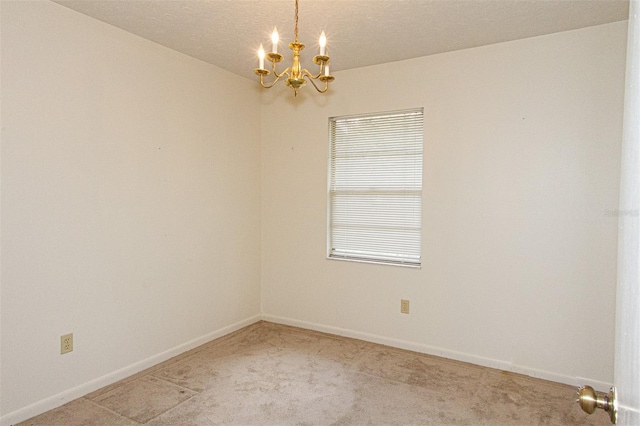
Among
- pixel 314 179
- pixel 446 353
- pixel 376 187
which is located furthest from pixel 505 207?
pixel 314 179

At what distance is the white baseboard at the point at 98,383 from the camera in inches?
94.0

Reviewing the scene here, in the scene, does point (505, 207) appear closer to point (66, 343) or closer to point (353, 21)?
point (353, 21)

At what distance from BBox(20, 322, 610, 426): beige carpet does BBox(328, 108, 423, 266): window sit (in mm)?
941

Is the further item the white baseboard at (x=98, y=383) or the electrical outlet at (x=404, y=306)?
the electrical outlet at (x=404, y=306)

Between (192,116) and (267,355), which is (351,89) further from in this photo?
(267,355)

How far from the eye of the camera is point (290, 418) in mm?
2441

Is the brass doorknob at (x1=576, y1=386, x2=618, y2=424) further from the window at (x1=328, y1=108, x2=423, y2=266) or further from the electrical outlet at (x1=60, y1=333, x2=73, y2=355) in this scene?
the electrical outlet at (x1=60, y1=333, x2=73, y2=355)

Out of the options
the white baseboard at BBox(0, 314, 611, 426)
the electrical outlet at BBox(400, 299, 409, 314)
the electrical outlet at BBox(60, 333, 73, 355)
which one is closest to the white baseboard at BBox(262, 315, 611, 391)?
the white baseboard at BBox(0, 314, 611, 426)

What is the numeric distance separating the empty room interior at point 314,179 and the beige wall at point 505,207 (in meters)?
0.01

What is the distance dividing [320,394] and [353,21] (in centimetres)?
253

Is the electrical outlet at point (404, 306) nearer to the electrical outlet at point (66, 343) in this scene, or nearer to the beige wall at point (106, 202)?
the beige wall at point (106, 202)

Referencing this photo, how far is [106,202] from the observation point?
286 centimetres

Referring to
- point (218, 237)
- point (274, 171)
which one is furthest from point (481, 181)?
point (218, 237)

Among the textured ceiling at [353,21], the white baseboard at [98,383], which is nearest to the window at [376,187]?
the textured ceiling at [353,21]
